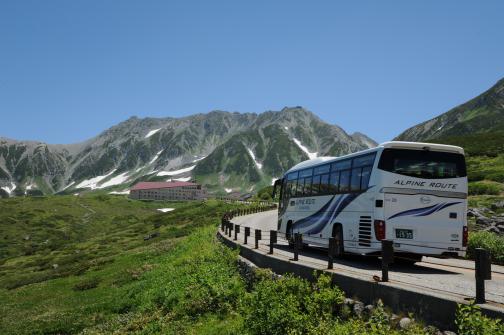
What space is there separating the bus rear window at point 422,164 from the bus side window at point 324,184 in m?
4.92

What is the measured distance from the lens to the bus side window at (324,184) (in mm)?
20438

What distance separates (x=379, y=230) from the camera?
15164 mm

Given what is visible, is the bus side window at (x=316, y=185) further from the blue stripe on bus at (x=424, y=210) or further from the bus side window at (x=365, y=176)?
the blue stripe on bus at (x=424, y=210)

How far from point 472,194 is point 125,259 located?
37490 mm

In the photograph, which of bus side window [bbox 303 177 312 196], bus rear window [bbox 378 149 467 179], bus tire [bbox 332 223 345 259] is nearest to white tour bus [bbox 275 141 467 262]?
bus rear window [bbox 378 149 467 179]

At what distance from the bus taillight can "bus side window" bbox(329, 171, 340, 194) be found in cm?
402

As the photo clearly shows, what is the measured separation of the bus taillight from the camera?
49.4 feet

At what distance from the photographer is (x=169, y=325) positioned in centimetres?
1619

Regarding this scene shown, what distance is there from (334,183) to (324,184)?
1.25 m

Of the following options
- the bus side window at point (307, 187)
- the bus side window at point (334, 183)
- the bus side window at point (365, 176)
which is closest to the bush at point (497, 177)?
the bus side window at point (307, 187)

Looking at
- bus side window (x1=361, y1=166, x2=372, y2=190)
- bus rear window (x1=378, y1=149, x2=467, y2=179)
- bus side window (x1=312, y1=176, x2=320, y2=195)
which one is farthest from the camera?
bus side window (x1=312, y1=176, x2=320, y2=195)

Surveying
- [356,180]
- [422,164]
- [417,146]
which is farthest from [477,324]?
[356,180]

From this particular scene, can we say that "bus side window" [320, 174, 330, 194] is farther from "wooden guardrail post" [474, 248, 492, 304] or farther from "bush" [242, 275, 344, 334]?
"wooden guardrail post" [474, 248, 492, 304]

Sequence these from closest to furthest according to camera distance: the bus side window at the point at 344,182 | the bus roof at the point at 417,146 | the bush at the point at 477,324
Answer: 1. the bush at the point at 477,324
2. the bus roof at the point at 417,146
3. the bus side window at the point at 344,182
